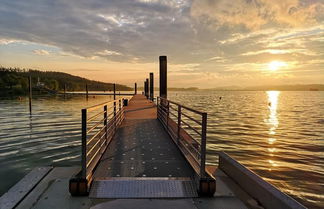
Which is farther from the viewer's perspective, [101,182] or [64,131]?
[64,131]

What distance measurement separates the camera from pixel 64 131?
470 inches

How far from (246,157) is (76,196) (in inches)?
263

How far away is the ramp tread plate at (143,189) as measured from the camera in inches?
133

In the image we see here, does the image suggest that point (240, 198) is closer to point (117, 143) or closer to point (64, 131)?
point (117, 143)

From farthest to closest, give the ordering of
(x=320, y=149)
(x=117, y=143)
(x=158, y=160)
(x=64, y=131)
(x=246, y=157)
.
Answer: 1. (x=64, y=131)
2. (x=320, y=149)
3. (x=246, y=157)
4. (x=117, y=143)
5. (x=158, y=160)

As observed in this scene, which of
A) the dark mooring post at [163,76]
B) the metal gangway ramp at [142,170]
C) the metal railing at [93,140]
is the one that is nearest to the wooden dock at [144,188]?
the metal gangway ramp at [142,170]

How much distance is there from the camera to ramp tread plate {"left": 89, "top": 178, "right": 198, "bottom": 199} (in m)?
3.38

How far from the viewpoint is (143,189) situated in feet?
11.6

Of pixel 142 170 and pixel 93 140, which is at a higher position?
pixel 93 140

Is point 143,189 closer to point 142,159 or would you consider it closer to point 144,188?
point 144,188

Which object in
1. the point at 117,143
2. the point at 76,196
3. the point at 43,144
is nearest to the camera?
the point at 76,196

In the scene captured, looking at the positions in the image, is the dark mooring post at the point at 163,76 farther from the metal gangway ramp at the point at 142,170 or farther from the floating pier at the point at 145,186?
the floating pier at the point at 145,186

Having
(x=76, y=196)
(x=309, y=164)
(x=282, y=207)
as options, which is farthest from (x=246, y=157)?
(x=76, y=196)

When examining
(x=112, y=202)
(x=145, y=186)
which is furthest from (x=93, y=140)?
(x=112, y=202)
